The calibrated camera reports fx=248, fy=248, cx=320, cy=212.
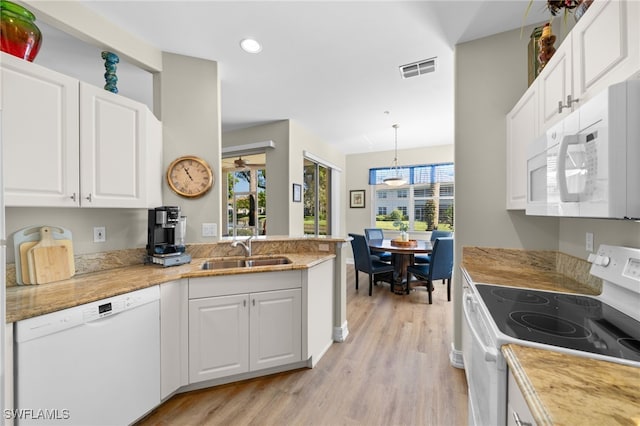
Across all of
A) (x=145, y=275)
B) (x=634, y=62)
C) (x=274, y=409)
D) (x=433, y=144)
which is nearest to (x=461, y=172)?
(x=634, y=62)

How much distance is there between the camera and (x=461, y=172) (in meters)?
2.18

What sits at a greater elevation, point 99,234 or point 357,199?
point 357,199

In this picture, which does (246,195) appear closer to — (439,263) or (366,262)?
(366,262)

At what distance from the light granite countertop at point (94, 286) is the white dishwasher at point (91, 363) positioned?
4 cm

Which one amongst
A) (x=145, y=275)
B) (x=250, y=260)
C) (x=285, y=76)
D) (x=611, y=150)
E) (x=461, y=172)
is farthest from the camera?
(x=285, y=76)

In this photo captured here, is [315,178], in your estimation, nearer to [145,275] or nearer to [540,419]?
[145,275]

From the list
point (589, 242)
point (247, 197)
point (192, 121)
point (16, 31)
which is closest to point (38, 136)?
point (16, 31)

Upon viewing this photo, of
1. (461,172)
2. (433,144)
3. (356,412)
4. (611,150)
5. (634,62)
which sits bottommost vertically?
(356,412)

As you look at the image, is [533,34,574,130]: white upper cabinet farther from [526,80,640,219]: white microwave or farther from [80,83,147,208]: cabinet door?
[80,83,147,208]: cabinet door

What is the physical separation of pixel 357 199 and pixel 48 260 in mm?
5427

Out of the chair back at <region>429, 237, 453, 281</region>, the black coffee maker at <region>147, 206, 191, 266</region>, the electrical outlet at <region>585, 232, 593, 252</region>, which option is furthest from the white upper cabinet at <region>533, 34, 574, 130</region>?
the black coffee maker at <region>147, 206, 191, 266</region>

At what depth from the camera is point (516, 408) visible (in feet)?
2.55

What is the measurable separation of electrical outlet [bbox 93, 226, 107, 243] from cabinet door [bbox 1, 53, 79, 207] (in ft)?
1.35

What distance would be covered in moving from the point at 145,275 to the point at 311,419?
1.46m
